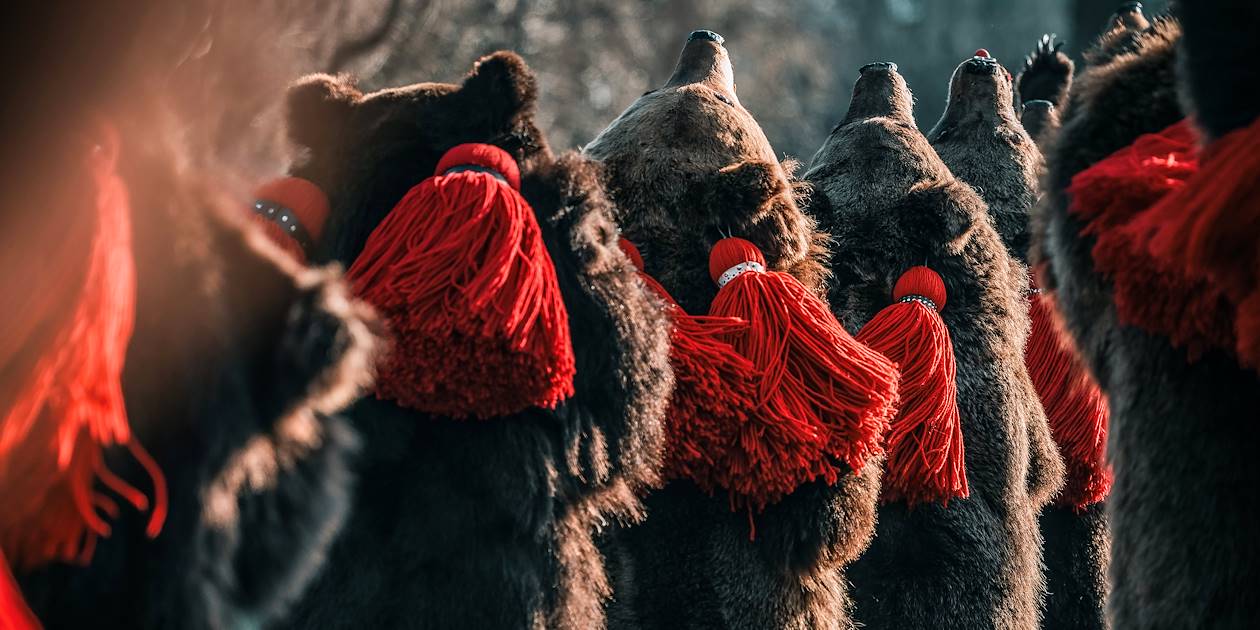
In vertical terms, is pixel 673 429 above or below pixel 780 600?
above

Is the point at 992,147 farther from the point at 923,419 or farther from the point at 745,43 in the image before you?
the point at 745,43

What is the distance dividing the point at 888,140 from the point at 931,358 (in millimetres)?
953

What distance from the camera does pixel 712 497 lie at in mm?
2932

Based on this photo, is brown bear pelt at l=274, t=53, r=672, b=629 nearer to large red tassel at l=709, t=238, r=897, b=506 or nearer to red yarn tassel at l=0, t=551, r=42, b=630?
large red tassel at l=709, t=238, r=897, b=506

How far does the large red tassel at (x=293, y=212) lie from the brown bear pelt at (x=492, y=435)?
0.13 ft

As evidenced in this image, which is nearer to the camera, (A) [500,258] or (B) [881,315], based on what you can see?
(A) [500,258]

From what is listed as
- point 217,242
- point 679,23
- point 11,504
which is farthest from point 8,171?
point 679,23

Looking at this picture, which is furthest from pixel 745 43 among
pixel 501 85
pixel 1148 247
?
pixel 1148 247

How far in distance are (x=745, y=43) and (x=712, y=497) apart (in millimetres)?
16568

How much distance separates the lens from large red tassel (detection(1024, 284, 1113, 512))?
12.7ft

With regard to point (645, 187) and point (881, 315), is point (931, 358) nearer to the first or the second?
point (881, 315)

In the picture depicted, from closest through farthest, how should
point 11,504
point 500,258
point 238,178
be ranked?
point 11,504
point 238,178
point 500,258

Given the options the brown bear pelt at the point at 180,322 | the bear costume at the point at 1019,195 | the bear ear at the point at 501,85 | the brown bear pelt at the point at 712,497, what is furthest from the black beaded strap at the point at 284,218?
the bear costume at the point at 1019,195

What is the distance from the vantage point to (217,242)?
150 centimetres
